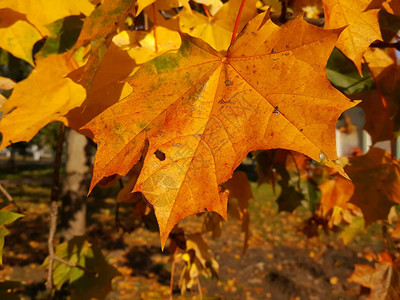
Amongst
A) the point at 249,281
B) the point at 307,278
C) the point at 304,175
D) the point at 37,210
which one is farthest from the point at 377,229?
the point at 37,210

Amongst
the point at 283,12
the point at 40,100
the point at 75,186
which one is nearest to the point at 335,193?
the point at 283,12

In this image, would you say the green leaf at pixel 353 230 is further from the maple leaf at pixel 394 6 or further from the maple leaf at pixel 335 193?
the maple leaf at pixel 394 6

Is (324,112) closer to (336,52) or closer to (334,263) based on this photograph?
(336,52)

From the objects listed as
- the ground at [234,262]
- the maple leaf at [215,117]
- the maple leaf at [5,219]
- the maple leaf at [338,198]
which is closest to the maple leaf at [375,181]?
the maple leaf at [338,198]

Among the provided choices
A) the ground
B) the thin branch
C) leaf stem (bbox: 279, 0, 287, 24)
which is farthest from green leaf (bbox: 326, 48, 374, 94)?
the ground

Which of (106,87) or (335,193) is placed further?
(335,193)

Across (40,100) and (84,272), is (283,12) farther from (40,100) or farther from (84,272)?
(84,272)
